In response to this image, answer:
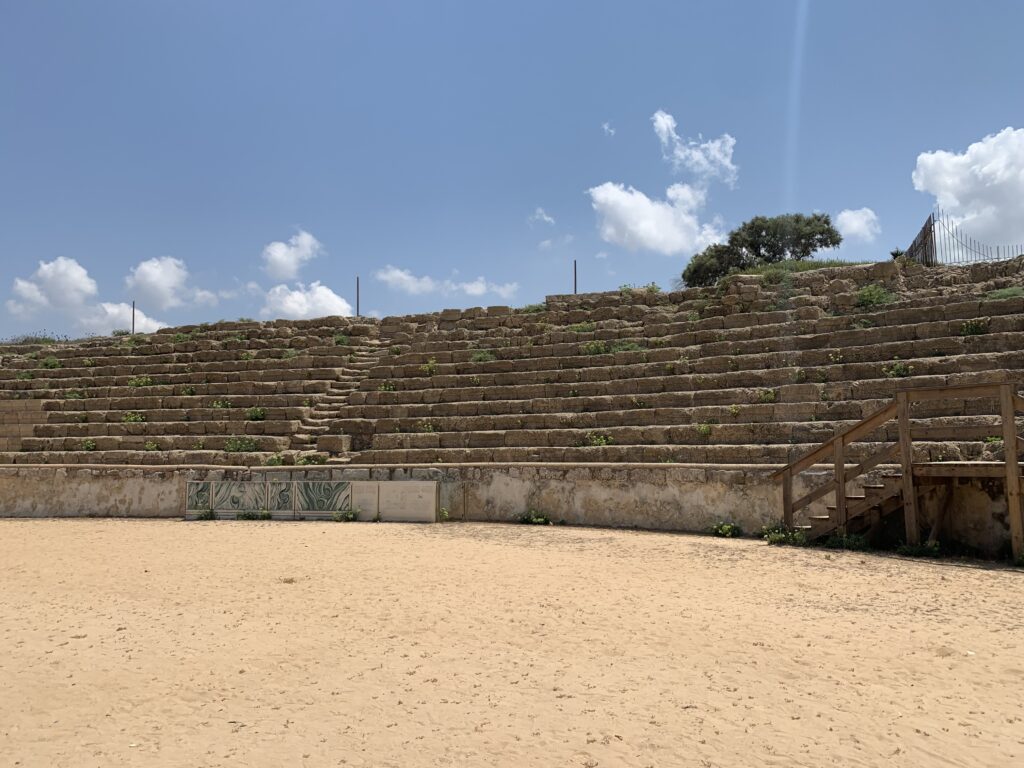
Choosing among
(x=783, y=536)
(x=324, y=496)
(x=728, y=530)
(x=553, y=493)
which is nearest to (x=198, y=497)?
(x=324, y=496)

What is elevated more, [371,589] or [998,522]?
[998,522]

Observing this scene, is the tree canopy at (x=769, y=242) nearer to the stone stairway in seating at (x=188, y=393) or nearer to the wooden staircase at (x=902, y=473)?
the stone stairway in seating at (x=188, y=393)

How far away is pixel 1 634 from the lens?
5.62 meters

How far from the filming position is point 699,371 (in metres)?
13.4

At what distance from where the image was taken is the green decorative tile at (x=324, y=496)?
1279 cm

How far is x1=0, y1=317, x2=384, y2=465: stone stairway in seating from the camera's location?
15.3m

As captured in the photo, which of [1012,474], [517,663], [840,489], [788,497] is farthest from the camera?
[788,497]

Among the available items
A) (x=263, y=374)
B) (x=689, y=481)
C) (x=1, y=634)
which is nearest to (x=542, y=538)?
(x=689, y=481)

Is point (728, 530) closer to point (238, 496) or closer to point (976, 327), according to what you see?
point (976, 327)

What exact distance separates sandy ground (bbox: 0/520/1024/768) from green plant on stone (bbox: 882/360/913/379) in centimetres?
402

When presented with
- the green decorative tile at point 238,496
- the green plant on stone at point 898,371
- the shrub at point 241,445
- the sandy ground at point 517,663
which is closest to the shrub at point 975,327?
the green plant on stone at point 898,371

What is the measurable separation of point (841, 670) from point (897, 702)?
20.8 inches

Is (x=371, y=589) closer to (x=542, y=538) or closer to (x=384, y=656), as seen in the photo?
(x=384, y=656)

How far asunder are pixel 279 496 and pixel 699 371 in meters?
8.01
